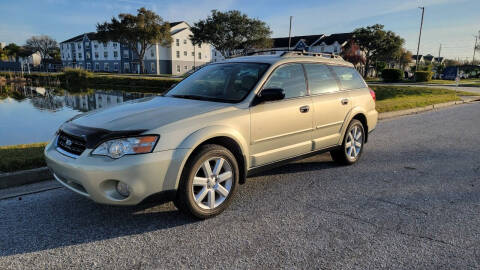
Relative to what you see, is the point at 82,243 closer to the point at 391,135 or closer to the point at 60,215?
the point at 60,215

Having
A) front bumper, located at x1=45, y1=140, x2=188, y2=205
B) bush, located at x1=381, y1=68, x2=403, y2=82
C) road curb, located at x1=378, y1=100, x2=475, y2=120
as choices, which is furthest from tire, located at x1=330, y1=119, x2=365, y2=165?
bush, located at x1=381, y1=68, x2=403, y2=82

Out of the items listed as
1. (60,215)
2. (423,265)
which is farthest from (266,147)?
(60,215)

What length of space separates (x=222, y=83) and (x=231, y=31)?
47620 millimetres

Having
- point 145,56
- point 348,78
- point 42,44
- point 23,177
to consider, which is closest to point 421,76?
point 348,78

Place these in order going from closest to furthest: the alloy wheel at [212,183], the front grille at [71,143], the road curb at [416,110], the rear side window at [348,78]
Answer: the front grille at [71,143], the alloy wheel at [212,183], the rear side window at [348,78], the road curb at [416,110]

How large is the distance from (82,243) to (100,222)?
409 mm

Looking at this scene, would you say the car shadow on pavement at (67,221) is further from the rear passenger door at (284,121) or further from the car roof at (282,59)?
the car roof at (282,59)

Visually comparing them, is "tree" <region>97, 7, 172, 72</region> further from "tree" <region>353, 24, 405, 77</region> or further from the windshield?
the windshield

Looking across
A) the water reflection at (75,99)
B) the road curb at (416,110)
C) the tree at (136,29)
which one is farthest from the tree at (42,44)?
the road curb at (416,110)

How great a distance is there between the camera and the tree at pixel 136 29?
53969 millimetres

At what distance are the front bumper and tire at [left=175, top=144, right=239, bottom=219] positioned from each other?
0.44 feet

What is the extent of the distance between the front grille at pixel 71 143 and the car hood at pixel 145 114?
0.56 ft

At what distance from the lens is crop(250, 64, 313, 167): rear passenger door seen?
3.94 meters

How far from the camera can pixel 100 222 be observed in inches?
135
